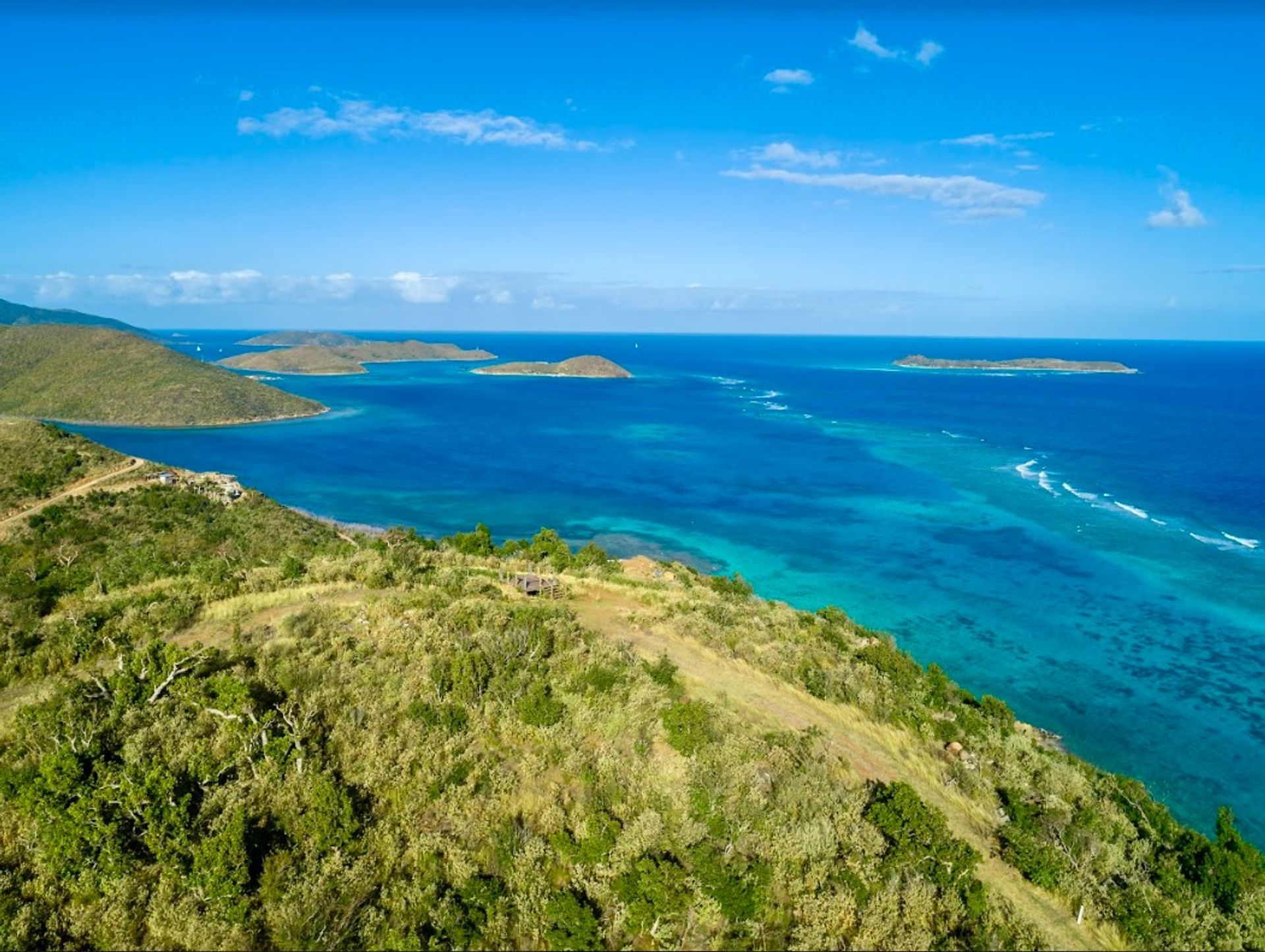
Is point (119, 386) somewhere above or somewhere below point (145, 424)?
above

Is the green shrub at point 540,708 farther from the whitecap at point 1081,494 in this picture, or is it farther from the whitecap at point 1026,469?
the whitecap at point 1026,469

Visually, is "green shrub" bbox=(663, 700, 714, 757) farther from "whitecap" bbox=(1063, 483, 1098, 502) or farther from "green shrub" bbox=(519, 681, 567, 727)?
"whitecap" bbox=(1063, 483, 1098, 502)

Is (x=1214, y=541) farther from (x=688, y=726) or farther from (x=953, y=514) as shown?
(x=688, y=726)

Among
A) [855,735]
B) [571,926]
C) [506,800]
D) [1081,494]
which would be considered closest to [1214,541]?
[1081,494]

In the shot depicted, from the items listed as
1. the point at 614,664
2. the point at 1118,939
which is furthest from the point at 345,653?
the point at 1118,939

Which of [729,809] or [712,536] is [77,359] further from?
[729,809]

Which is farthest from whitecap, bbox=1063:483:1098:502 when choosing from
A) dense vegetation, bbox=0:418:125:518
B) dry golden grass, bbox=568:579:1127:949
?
dense vegetation, bbox=0:418:125:518
